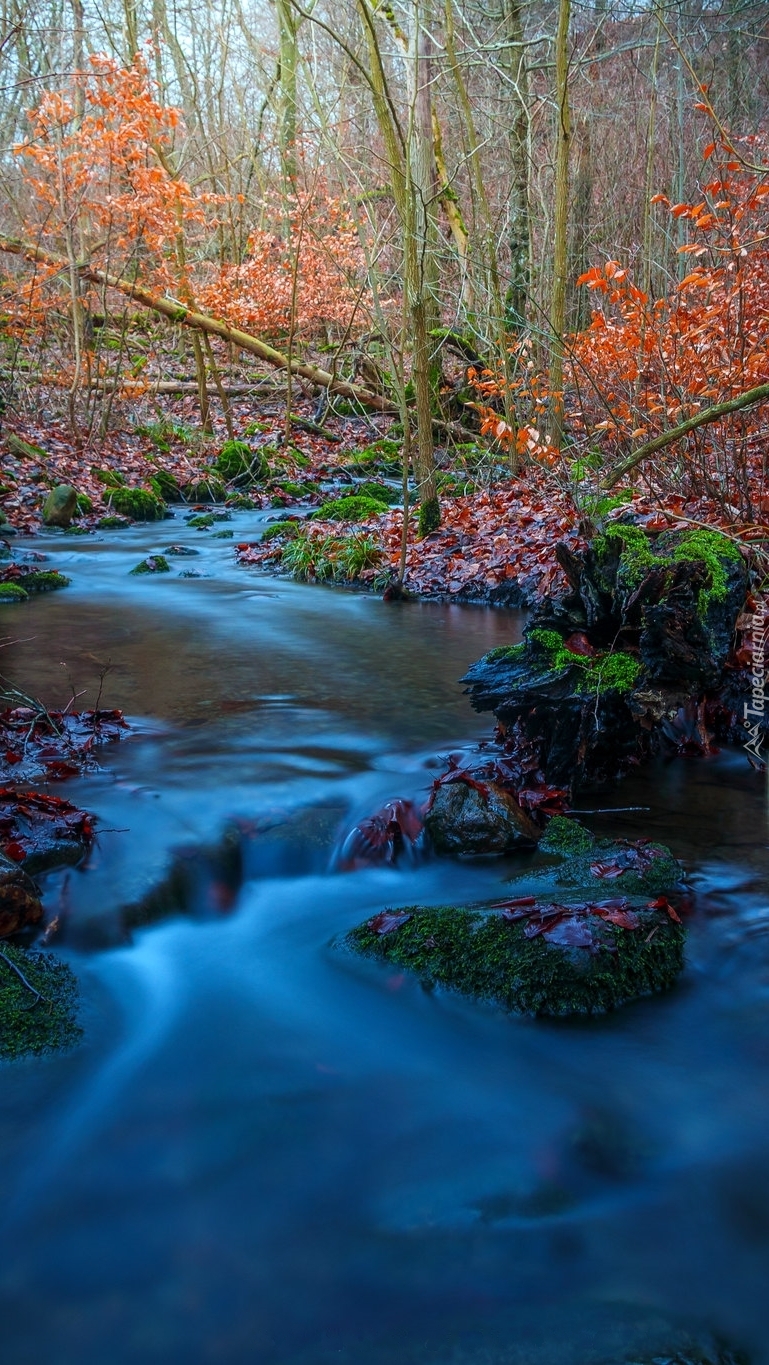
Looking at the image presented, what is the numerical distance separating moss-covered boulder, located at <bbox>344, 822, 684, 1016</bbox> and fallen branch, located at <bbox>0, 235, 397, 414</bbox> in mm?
14290

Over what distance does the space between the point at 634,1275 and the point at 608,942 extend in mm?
1177

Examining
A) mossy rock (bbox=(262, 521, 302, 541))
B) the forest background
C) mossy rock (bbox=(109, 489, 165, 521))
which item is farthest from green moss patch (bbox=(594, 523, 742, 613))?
mossy rock (bbox=(109, 489, 165, 521))

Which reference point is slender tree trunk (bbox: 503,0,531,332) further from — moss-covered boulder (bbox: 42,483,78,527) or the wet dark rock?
the wet dark rock

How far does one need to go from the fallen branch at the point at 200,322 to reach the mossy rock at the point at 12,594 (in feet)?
23.9

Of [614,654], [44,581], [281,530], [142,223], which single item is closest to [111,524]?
[281,530]

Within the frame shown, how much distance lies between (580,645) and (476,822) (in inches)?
50.3

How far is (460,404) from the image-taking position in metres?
16.5

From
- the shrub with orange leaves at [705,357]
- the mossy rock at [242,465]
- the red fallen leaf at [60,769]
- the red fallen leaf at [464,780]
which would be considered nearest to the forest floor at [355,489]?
the mossy rock at [242,465]

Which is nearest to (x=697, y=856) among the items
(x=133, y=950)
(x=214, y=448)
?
(x=133, y=950)

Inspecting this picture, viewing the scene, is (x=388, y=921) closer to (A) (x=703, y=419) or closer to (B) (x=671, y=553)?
(B) (x=671, y=553)

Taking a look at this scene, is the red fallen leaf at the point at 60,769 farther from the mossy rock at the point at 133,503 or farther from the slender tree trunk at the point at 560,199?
the mossy rock at the point at 133,503

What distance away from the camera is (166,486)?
17.2 m

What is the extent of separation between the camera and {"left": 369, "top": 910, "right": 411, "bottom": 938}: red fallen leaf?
403 cm

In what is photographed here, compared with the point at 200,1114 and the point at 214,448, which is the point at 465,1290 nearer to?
the point at 200,1114
